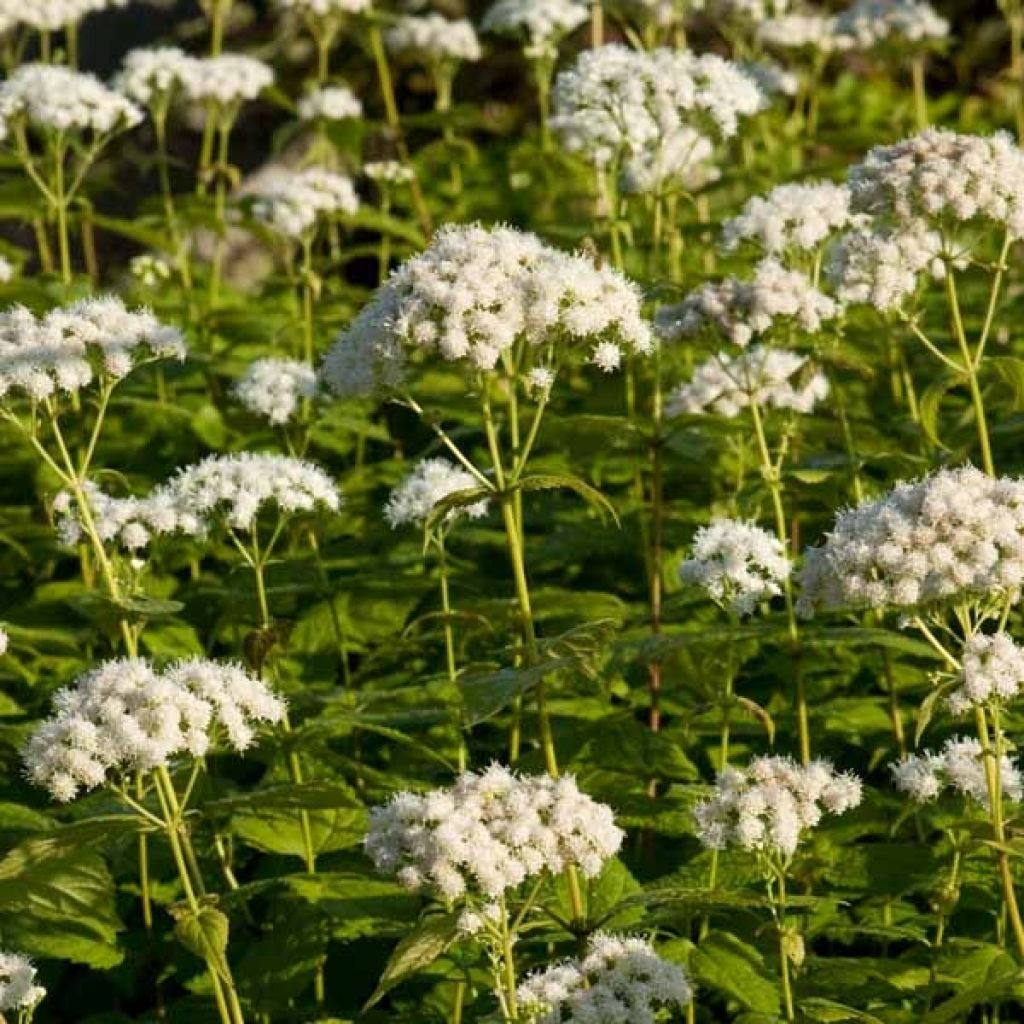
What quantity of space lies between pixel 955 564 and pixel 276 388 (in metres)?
3.31

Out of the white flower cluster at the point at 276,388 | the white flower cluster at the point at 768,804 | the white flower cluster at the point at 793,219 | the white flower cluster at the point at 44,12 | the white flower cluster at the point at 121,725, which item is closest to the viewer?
the white flower cluster at the point at 121,725

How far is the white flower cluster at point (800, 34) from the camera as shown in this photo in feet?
37.1

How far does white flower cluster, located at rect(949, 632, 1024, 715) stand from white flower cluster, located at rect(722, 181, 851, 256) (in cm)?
241

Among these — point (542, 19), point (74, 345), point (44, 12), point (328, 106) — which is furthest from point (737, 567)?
point (44, 12)

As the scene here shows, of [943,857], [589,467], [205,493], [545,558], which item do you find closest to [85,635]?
[205,493]

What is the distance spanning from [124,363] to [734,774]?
6.96 ft

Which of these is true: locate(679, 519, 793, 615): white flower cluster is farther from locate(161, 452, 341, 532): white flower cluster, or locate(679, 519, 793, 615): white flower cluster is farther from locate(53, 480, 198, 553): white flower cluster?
locate(53, 480, 198, 553): white flower cluster

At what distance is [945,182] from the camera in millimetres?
6527

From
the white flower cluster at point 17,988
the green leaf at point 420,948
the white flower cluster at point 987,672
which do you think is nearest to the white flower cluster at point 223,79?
the white flower cluster at point 17,988

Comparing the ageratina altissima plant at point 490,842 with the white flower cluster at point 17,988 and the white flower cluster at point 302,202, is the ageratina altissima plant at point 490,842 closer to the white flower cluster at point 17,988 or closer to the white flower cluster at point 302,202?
the white flower cluster at point 17,988

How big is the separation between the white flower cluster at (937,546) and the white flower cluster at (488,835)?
33.1 inches

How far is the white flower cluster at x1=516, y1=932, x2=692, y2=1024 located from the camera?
15.1 ft

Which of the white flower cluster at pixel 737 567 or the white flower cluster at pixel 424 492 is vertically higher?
the white flower cluster at pixel 737 567

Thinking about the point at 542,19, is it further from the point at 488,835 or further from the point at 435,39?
the point at 488,835
